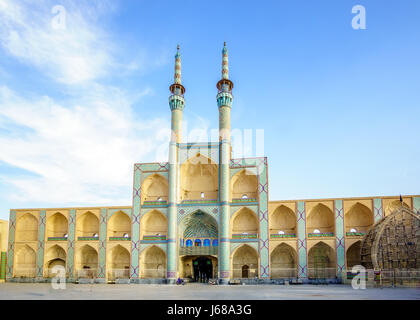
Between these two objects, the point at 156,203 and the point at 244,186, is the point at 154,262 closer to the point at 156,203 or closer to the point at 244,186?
the point at 156,203

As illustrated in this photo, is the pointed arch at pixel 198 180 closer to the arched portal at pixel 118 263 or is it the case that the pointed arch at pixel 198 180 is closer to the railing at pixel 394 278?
the arched portal at pixel 118 263

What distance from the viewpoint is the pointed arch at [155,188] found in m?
39.5

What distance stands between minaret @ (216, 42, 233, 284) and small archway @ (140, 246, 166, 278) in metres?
6.64

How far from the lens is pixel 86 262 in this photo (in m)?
40.6

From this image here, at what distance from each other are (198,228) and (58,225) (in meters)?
15.3

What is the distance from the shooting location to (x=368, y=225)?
118 feet

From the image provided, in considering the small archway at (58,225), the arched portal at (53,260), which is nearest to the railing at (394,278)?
the arched portal at (53,260)

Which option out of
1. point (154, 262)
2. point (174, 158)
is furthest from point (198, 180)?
point (154, 262)

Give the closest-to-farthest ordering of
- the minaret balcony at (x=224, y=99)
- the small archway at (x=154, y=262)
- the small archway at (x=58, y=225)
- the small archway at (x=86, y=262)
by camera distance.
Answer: the small archway at (x=154, y=262) → the small archway at (x=86, y=262) → the minaret balcony at (x=224, y=99) → the small archway at (x=58, y=225)

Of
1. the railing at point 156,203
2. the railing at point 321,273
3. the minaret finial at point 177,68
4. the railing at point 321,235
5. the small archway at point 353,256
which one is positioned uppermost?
the minaret finial at point 177,68

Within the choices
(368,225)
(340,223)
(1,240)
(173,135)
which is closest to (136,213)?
(173,135)

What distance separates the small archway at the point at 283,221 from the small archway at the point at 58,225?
70.0 ft

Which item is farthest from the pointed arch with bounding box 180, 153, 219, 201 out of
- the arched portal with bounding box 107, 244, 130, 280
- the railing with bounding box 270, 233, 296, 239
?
the arched portal with bounding box 107, 244, 130, 280

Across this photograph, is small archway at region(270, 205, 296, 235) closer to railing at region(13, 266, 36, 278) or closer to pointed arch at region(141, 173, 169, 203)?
pointed arch at region(141, 173, 169, 203)
